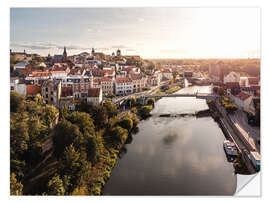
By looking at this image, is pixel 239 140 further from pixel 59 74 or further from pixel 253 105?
pixel 59 74

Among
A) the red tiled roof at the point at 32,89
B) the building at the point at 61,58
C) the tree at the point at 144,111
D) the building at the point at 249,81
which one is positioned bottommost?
the tree at the point at 144,111

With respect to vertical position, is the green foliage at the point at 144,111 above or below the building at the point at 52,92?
below

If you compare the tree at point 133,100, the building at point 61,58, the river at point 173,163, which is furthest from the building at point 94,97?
the tree at point 133,100

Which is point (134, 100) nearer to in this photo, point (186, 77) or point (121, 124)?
point (121, 124)

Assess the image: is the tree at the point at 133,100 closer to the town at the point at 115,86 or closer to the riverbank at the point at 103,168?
the town at the point at 115,86

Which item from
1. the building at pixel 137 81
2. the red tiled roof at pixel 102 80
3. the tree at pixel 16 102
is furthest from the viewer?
the building at pixel 137 81

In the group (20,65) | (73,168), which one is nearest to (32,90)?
(20,65)
